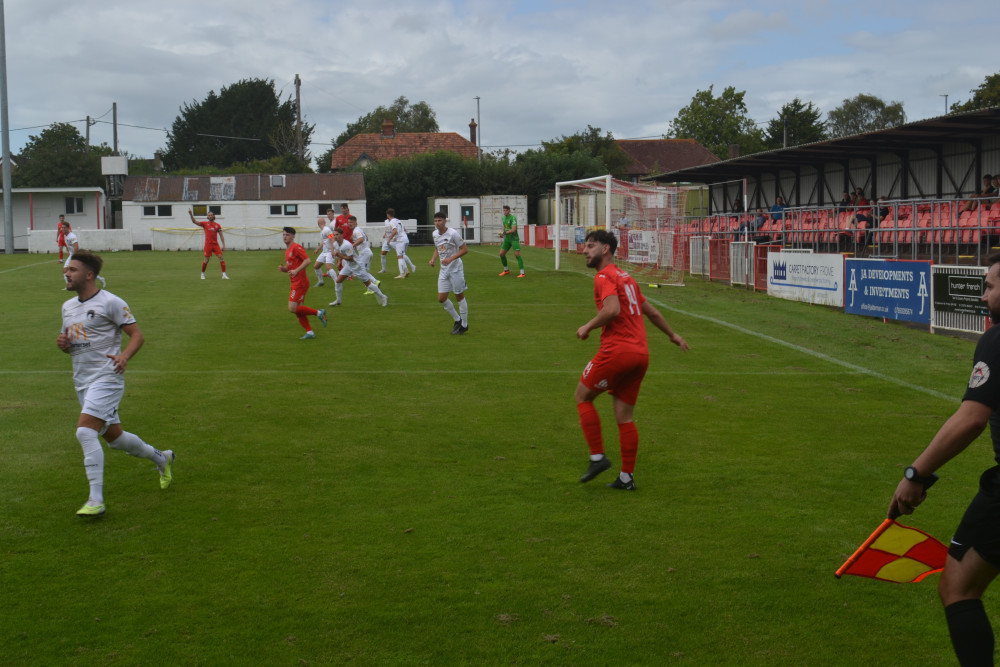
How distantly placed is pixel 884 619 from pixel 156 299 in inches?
761

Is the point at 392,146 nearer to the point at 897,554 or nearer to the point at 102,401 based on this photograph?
the point at 102,401

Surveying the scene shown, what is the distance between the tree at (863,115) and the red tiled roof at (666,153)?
3062 cm

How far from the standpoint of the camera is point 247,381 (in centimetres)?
1124

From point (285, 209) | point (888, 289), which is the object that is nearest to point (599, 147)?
point (285, 209)

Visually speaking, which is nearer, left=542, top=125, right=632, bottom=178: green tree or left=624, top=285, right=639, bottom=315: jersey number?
left=624, top=285, right=639, bottom=315: jersey number

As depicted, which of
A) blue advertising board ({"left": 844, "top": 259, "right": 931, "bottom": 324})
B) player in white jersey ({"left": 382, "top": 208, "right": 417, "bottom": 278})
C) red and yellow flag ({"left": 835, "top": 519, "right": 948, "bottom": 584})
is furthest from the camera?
player in white jersey ({"left": 382, "top": 208, "right": 417, "bottom": 278})

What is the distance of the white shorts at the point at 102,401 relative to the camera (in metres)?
6.18

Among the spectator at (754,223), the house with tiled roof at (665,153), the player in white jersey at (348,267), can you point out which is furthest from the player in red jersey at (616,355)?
the house with tiled roof at (665,153)

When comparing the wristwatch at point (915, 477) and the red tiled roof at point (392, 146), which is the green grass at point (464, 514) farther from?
the red tiled roof at point (392, 146)

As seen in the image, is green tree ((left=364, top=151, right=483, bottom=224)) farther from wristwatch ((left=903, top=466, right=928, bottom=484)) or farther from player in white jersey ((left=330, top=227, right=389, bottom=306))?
wristwatch ((left=903, top=466, right=928, bottom=484))

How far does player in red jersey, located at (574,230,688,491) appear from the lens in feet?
22.0

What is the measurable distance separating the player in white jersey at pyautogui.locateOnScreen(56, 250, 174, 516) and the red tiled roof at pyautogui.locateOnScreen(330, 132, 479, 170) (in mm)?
71665

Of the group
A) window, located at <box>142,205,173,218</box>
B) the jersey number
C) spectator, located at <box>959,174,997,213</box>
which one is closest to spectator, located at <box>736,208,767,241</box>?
spectator, located at <box>959,174,997,213</box>

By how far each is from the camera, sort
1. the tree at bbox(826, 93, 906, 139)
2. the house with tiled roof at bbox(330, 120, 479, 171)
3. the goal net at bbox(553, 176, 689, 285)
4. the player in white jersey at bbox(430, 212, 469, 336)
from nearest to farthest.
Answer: the player in white jersey at bbox(430, 212, 469, 336)
the goal net at bbox(553, 176, 689, 285)
the house with tiled roof at bbox(330, 120, 479, 171)
the tree at bbox(826, 93, 906, 139)
